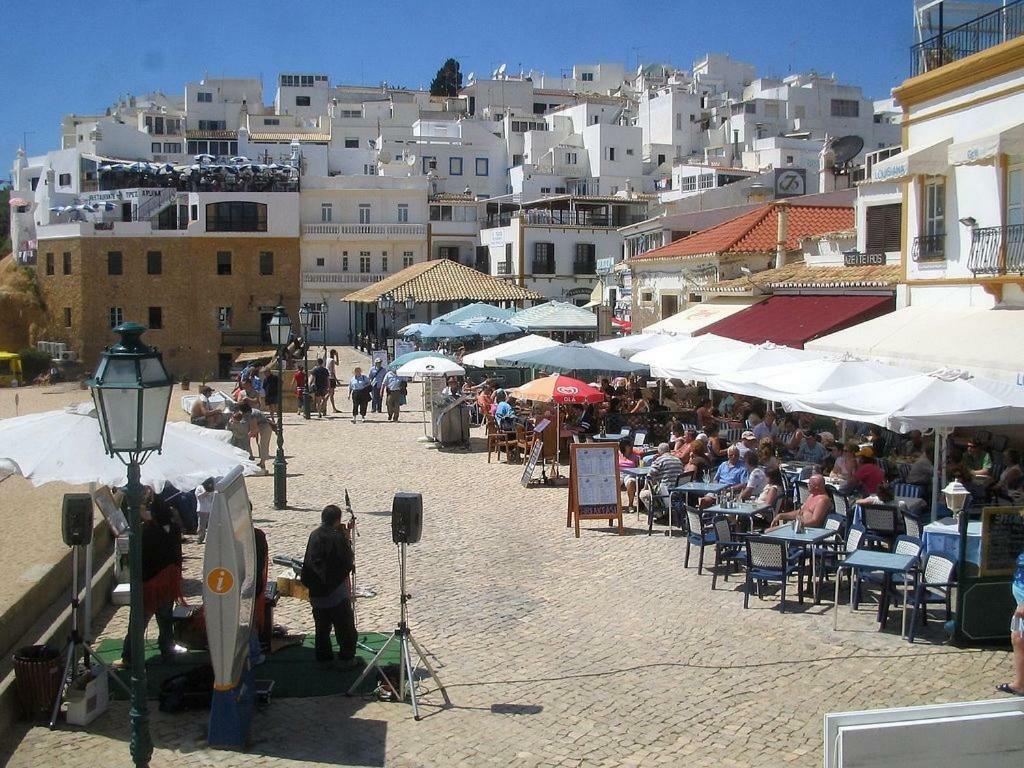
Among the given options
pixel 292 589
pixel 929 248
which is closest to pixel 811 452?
pixel 929 248

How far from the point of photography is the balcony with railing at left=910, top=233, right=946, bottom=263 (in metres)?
16.7

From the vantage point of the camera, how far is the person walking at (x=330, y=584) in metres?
8.90

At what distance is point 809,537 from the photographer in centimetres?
1050

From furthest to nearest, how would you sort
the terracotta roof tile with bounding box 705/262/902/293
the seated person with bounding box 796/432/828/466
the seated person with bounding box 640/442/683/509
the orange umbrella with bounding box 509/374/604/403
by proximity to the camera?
the terracotta roof tile with bounding box 705/262/902/293
the orange umbrella with bounding box 509/374/604/403
the seated person with bounding box 796/432/828/466
the seated person with bounding box 640/442/683/509

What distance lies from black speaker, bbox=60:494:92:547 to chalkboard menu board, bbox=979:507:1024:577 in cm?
736

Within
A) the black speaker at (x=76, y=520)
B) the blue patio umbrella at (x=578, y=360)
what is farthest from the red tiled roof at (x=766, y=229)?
the black speaker at (x=76, y=520)

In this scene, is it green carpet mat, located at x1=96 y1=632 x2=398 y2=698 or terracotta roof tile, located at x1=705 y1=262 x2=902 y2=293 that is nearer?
green carpet mat, located at x1=96 y1=632 x2=398 y2=698

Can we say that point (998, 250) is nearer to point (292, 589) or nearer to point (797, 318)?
point (797, 318)

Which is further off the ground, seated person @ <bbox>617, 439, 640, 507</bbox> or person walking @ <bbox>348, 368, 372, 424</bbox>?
person walking @ <bbox>348, 368, 372, 424</bbox>

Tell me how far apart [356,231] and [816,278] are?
39471 millimetres

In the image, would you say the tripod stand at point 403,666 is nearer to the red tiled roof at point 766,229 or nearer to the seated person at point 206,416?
the seated person at point 206,416

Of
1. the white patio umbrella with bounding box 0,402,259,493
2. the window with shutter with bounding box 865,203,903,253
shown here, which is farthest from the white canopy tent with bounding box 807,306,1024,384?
the white patio umbrella with bounding box 0,402,259,493

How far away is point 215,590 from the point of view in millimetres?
7297

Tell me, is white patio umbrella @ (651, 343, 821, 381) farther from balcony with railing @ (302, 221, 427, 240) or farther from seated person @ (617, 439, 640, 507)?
balcony with railing @ (302, 221, 427, 240)
